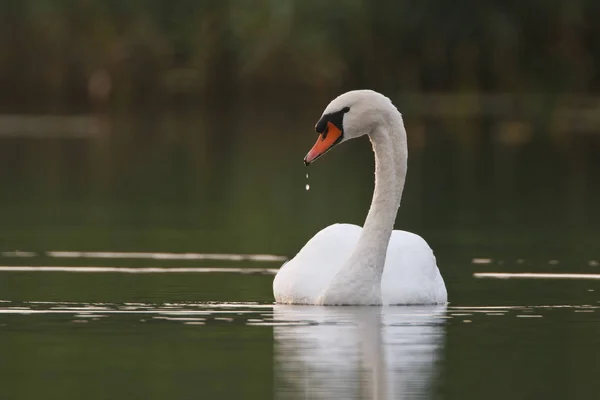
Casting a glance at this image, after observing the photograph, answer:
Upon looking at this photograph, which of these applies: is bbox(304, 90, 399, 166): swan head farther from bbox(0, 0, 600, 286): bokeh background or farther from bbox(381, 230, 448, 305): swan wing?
bbox(0, 0, 600, 286): bokeh background

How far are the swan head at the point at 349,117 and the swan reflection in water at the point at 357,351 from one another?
0.99m

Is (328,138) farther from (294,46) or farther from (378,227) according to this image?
(294,46)

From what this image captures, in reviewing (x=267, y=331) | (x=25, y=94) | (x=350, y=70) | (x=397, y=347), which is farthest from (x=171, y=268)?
(x=25, y=94)

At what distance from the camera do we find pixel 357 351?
8.81 m

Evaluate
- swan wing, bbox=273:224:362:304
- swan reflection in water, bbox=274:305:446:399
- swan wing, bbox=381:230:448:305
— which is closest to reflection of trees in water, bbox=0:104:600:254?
swan wing, bbox=273:224:362:304

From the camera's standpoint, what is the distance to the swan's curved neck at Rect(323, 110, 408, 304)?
34.8ft

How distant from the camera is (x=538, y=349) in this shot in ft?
29.2

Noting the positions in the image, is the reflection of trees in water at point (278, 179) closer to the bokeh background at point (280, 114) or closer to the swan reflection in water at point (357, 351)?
the bokeh background at point (280, 114)

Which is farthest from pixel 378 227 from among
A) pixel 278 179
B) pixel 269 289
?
pixel 278 179

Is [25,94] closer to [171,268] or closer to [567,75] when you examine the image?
[567,75]

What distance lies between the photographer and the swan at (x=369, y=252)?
10.6 meters

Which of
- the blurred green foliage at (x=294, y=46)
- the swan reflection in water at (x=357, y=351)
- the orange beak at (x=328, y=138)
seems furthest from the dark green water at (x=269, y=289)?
the blurred green foliage at (x=294, y=46)

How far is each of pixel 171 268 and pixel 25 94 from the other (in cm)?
2780

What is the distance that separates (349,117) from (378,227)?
0.65 m
